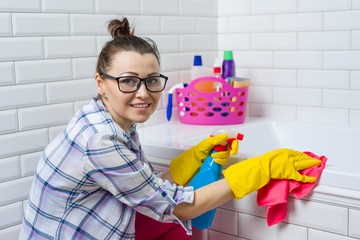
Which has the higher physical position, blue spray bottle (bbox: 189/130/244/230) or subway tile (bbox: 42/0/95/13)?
subway tile (bbox: 42/0/95/13)

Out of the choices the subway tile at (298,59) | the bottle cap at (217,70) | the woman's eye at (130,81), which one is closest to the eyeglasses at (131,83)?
the woman's eye at (130,81)

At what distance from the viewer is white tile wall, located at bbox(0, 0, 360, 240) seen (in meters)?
1.58

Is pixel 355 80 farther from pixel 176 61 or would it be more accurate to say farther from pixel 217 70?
pixel 176 61

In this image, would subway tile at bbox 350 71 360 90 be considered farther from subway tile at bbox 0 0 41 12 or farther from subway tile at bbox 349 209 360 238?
subway tile at bbox 0 0 41 12

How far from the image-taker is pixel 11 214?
5.27ft

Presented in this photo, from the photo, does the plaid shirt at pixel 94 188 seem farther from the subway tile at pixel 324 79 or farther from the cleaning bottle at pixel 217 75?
the subway tile at pixel 324 79

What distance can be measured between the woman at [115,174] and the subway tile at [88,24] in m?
0.41

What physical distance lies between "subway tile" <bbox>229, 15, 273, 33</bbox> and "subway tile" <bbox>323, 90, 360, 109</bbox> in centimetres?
41

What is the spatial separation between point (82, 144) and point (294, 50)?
1.25 metres

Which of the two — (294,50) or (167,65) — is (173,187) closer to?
(167,65)

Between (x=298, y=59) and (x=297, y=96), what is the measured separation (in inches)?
6.4

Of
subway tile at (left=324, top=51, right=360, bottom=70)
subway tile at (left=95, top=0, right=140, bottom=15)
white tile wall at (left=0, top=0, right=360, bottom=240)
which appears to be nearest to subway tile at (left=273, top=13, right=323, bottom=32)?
white tile wall at (left=0, top=0, right=360, bottom=240)

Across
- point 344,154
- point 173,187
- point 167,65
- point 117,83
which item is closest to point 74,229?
point 173,187

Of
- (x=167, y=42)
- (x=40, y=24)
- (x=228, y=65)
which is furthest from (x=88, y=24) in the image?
(x=228, y=65)
